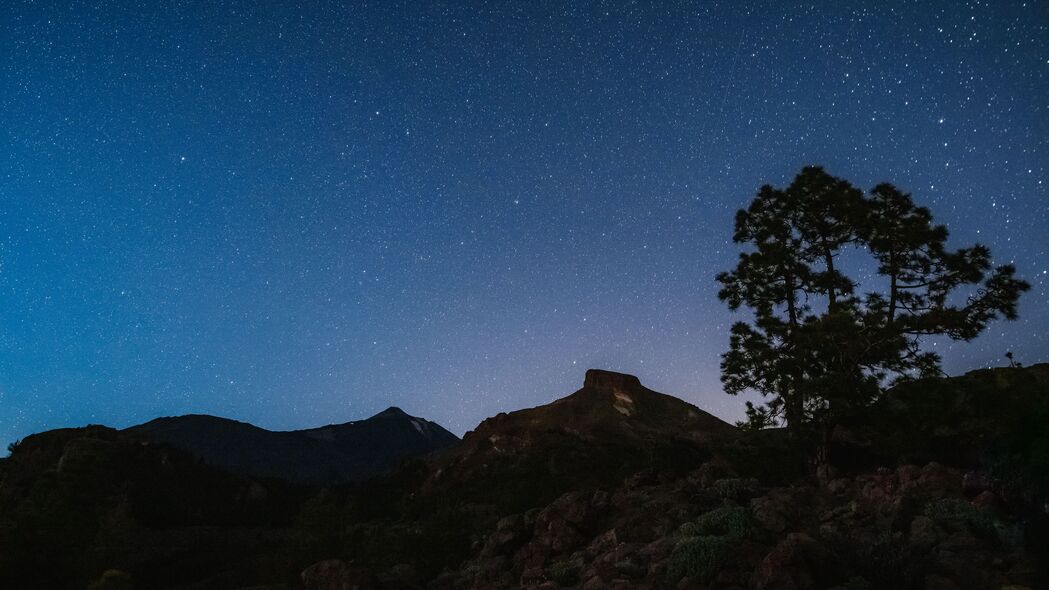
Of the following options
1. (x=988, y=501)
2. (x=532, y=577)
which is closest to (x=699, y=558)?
(x=532, y=577)

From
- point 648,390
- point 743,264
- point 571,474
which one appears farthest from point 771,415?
point 648,390

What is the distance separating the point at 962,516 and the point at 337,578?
15.8 metres

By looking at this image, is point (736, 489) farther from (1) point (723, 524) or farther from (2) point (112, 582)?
(2) point (112, 582)

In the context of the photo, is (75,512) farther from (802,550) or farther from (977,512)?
(977,512)

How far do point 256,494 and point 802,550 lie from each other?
63810mm

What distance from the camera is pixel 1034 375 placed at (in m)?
24.2

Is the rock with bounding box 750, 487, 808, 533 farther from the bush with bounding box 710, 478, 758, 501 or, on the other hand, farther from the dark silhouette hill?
the dark silhouette hill

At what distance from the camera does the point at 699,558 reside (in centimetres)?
1112

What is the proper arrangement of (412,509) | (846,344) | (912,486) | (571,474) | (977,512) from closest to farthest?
1. (977,512)
2. (912,486)
3. (846,344)
4. (412,509)
5. (571,474)

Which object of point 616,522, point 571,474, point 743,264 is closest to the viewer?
point 616,522

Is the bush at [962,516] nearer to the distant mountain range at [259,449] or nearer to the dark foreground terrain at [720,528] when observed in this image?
the dark foreground terrain at [720,528]

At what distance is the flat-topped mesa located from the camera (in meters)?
95.6

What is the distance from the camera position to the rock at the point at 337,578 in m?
16.4

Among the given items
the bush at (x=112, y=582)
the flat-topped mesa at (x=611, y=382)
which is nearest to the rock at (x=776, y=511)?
the bush at (x=112, y=582)
